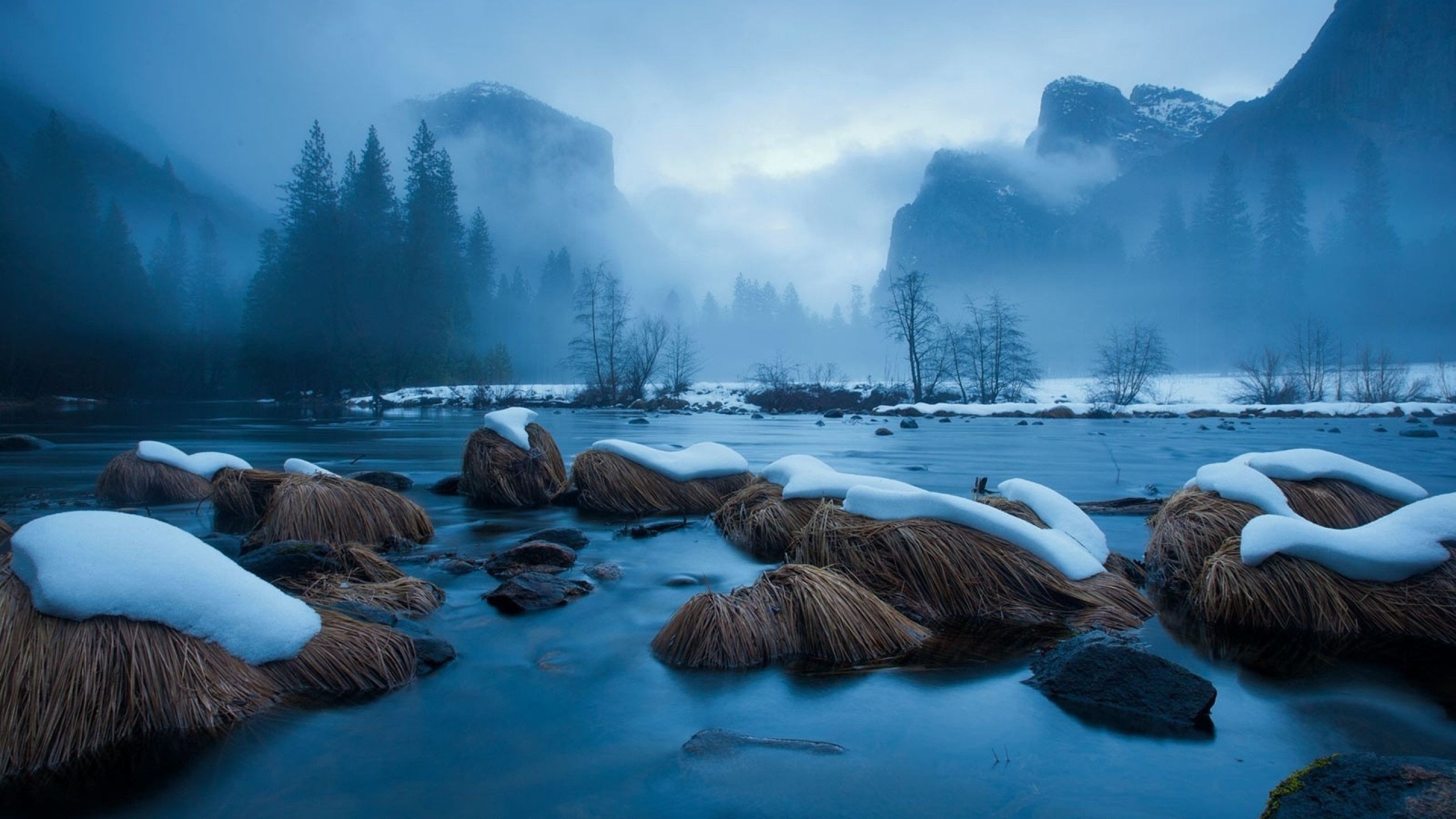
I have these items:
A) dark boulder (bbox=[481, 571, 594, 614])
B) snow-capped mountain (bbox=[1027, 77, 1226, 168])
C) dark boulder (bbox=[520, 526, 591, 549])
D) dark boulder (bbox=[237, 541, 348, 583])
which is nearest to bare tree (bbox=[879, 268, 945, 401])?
dark boulder (bbox=[520, 526, 591, 549])

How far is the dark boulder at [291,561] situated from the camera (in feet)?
16.5

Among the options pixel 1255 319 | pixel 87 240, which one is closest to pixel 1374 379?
pixel 1255 319

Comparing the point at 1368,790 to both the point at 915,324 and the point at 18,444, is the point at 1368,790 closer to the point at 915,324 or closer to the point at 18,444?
the point at 18,444

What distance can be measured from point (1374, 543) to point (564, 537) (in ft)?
21.7

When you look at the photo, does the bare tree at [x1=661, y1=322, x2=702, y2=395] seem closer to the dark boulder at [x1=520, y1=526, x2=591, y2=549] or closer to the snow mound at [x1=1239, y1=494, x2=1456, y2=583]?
the dark boulder at [x1=520, y1=526, x2=591, y2=549]

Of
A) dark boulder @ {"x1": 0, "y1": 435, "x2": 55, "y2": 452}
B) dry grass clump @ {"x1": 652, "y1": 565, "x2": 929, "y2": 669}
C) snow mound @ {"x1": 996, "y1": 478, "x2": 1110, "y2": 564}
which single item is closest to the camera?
Result: dry grass clump @ {"x1": 652, "y1": 565, "x2": 929, "y2": 669}

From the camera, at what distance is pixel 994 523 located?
5.25m

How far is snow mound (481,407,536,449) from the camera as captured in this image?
1045 cm

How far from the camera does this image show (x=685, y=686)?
12.9 ft

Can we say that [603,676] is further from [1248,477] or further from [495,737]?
[1248,477]

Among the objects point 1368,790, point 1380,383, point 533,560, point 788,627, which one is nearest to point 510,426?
point 533,560

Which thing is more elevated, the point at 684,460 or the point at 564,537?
the point at 684,460

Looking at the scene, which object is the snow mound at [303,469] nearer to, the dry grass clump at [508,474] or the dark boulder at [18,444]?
the dry grass clump at [508,474]

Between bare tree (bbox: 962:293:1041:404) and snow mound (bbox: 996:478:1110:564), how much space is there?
41363 mm
